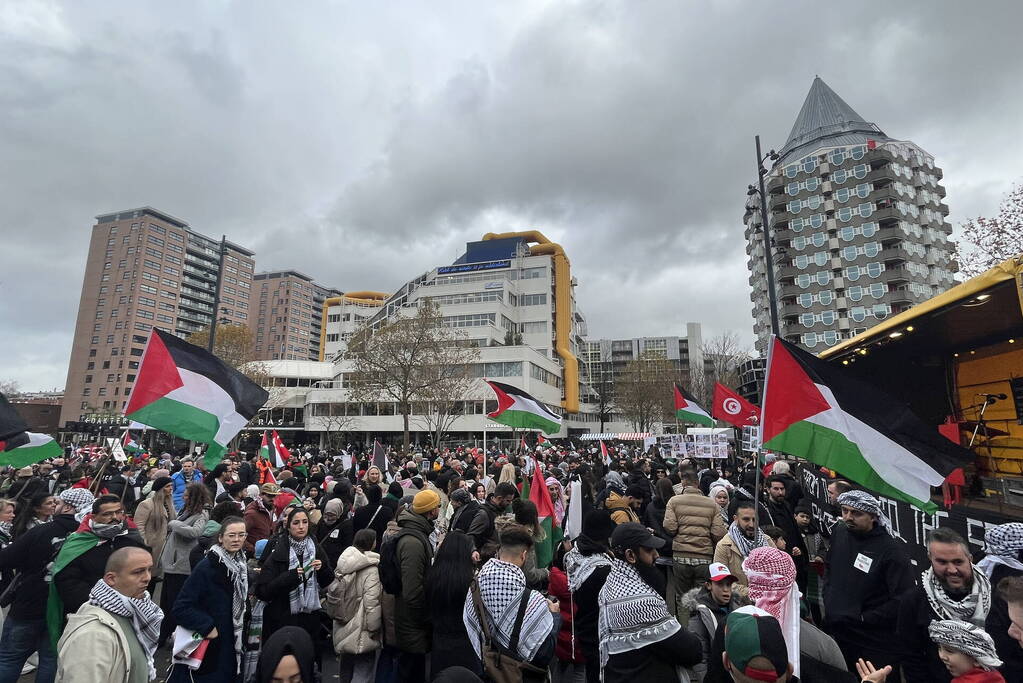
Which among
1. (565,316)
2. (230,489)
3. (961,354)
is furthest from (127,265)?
(961,354)

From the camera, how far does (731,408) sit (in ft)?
45.3

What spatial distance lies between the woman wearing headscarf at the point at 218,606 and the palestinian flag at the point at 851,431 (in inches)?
175

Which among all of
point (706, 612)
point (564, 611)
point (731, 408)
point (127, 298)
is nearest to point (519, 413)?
point (731, 408)

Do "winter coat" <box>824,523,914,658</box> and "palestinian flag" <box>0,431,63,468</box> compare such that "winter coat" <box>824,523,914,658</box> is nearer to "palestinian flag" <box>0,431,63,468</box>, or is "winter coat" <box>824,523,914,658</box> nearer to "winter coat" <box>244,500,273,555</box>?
"winter coat" <box>244,500,273,555</box>

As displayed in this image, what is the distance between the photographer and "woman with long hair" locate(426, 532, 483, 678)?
12.8ft

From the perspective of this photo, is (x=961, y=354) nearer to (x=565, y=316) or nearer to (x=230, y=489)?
(x=230, y=489)

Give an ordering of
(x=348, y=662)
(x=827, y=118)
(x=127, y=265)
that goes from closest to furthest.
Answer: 1. (x=348, y=662)
2. (x=827, y=118)
3. (x=127, y=265)

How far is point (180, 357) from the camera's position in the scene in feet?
23.8

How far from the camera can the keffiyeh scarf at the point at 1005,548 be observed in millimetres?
3545

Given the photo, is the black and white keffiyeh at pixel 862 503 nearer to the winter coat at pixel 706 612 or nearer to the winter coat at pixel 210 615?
the winter coat at pixel 706 612

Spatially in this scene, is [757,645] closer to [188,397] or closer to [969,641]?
[969,641]

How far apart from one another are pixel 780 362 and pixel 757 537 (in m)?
1.64

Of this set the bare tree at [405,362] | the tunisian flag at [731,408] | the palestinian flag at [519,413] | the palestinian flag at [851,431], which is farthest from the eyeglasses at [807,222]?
the palestinian flag at [851,431]

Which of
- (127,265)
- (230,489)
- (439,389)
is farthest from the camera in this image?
(127,265)
